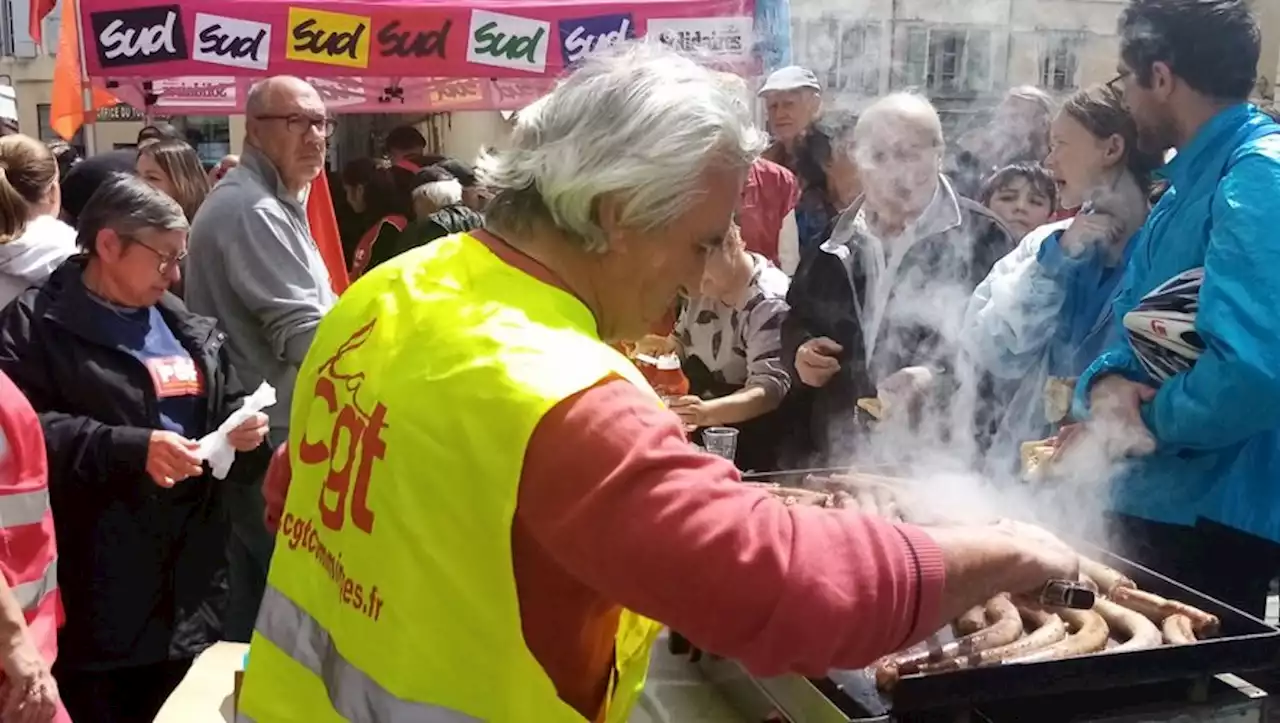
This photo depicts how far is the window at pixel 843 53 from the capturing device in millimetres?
4598

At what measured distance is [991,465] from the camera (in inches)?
130

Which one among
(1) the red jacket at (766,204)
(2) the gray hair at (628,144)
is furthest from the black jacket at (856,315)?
(2) the gray hair at (628,144)

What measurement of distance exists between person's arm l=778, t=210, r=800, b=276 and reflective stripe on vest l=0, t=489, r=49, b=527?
10.8ft

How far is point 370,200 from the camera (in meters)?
8.68

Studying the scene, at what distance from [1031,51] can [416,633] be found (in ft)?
12.6

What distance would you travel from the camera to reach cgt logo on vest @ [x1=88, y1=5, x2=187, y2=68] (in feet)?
24.3

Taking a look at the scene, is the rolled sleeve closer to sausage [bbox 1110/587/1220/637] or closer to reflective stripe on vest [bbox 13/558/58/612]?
sausage [bbox 1110/587/1220/637]

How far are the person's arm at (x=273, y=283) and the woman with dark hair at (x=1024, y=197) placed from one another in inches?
104

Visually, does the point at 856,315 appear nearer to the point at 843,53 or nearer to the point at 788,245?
the point at 788,245

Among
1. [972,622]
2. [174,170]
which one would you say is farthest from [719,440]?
[174,170]

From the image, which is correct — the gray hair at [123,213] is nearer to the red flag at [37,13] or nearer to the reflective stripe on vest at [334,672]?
the reflective stripe on vest at [334,672]

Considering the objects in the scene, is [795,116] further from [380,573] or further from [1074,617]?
[380,573]

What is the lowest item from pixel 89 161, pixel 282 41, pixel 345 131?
pixel 345 131

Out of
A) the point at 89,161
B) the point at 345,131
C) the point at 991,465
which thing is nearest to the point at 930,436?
the point at 991,465
